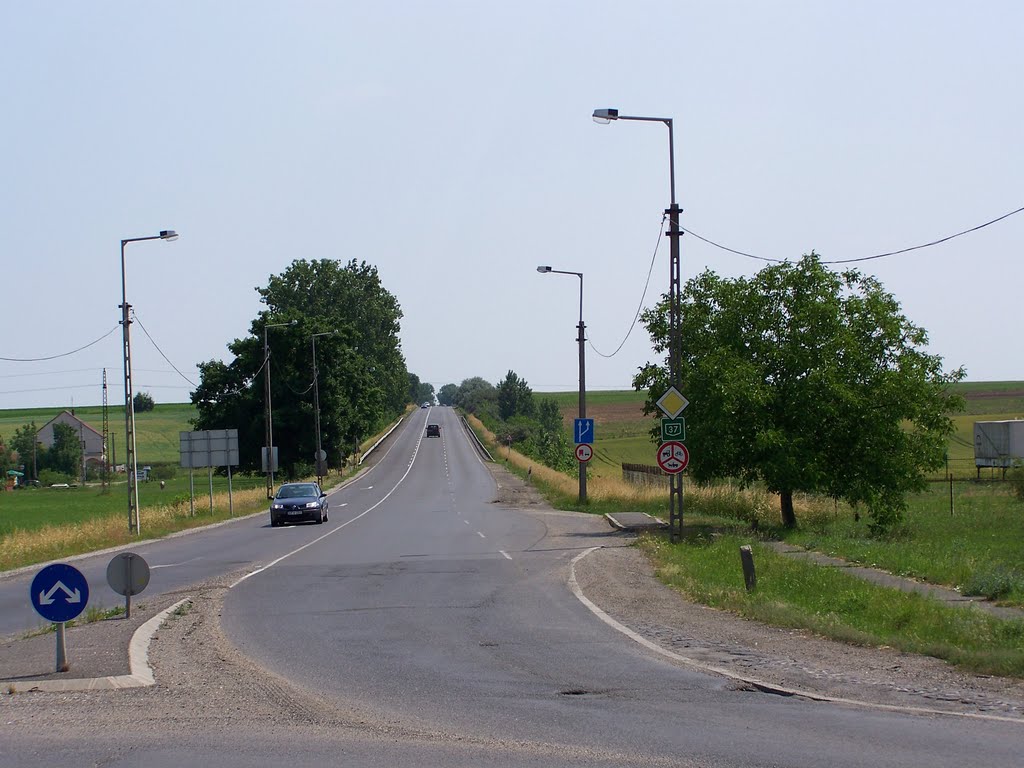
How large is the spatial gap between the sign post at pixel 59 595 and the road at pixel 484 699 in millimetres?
1147

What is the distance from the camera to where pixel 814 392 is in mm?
28125

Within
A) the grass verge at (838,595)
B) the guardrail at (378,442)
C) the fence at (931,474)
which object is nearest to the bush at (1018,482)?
the fence at (931,474)

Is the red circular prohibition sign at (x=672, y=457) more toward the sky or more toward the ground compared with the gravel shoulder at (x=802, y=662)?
more toward the sky

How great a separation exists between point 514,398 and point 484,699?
15338cm

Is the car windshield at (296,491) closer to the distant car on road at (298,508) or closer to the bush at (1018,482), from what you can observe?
the distant car on road at (298,508)

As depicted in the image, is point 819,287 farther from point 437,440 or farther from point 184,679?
point 437,440

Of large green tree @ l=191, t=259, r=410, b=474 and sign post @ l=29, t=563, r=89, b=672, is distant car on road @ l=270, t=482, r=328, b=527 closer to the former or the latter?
sign post @ l=29, t=563, r=89, b=672

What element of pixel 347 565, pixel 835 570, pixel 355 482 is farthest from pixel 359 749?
pixel 355 482

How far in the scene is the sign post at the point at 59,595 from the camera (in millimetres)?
9969

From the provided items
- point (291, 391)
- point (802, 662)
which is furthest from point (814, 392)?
point (291, 391)

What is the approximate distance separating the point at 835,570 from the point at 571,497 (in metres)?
30.5

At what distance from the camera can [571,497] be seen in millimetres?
47875

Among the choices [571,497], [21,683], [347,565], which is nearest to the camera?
[21,683]

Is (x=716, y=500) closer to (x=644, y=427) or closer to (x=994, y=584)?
(x=994, y=584)
